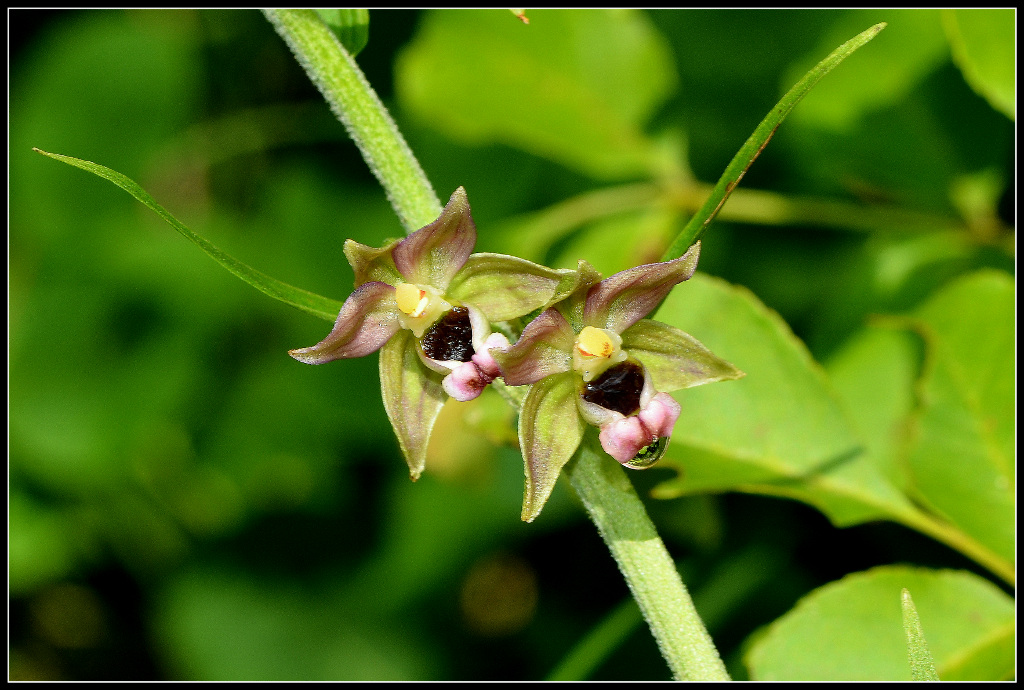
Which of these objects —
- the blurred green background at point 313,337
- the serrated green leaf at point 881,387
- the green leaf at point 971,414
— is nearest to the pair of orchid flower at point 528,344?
the green leaf at point 971,414

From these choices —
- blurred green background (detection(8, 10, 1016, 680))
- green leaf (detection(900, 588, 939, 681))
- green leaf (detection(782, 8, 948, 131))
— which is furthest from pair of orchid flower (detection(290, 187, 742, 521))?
green leaf (detection(782, 8, 948, 131))

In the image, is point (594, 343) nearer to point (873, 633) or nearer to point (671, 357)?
point (671, 357)

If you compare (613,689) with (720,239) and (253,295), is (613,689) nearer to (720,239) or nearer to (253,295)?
(720,239)

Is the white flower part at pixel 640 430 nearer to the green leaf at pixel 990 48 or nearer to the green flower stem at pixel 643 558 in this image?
the green flower stem at pixel 643 558

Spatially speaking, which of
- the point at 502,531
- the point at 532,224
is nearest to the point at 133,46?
the point at 532,224

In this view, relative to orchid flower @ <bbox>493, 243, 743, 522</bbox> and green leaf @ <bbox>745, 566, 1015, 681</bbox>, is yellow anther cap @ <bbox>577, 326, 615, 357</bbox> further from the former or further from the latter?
green leaf @ <bbox>745, 566, 1015, 681</bbox>

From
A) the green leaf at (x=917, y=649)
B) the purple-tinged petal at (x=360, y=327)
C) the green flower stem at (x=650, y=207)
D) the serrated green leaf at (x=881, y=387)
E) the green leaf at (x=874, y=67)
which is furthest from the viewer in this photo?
the green flower stem at (x=650, y=207)
